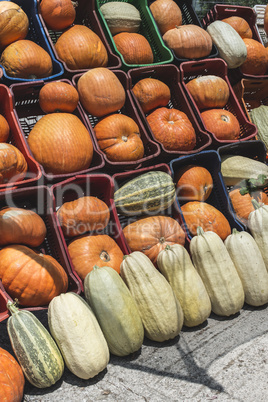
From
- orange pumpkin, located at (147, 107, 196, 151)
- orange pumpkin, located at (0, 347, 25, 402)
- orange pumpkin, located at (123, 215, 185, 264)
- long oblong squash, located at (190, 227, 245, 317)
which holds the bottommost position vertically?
long oblong squash, located at (190, 227, 245, 317)

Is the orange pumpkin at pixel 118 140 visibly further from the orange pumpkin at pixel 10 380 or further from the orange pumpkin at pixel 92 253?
the orange pumpkin at pixel 10 380

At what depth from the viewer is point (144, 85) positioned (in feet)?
12.8

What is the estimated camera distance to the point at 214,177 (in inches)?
153

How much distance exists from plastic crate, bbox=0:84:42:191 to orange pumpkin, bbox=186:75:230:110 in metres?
1.91

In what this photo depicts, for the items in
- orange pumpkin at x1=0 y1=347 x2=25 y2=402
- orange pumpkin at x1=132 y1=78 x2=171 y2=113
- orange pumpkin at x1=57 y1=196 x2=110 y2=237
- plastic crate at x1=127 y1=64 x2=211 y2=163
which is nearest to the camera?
orange pumpkin at x1=0 y1=347 x2=25 y2=402

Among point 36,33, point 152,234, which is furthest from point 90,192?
point 36,33

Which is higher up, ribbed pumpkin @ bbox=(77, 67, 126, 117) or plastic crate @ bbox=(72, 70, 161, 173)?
ribbed pumpkin @ bbox=(77, 67, 126, 117)

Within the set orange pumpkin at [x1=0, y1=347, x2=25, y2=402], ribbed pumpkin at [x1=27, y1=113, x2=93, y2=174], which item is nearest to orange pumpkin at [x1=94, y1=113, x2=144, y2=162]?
ribbed pumpkin at [x1=27, y1=113, x2=93, y2=174]

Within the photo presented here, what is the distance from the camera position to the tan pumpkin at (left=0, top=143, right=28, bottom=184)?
291 cm

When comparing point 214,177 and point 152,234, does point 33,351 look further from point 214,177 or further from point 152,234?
point 214,177

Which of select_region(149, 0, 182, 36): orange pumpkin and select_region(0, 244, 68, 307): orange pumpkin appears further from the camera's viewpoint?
select_region(149, 0, 182, 36): orange pumpkin

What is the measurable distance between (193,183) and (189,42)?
1636mm

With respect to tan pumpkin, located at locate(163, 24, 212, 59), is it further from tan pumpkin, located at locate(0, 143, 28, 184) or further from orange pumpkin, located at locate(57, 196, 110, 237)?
tan pumpkin, located at locate(0, 143, 28, 184)

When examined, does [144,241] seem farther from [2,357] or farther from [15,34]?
[15,34]
